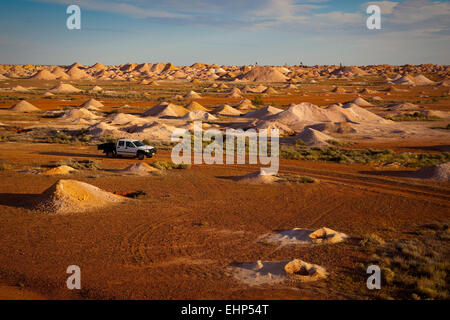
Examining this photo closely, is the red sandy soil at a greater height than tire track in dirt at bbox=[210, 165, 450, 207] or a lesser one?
lesser

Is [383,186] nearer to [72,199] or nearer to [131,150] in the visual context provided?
[72,199]

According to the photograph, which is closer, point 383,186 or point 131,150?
point 383,186

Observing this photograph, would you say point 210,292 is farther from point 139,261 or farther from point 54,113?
point 54,113

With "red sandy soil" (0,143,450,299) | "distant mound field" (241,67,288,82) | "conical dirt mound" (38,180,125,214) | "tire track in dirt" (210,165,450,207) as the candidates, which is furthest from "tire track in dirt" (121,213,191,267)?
"distant mound field" (241,67,288,82)

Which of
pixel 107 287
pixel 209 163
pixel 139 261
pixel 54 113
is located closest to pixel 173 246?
pixel 139 261

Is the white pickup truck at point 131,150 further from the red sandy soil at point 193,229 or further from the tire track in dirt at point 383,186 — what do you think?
the tire track in dirt at point 383,186

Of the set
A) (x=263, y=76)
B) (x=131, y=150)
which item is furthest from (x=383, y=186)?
(x=263, y=76)

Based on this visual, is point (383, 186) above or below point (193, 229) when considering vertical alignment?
above

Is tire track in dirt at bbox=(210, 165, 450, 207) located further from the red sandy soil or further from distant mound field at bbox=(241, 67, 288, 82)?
distant mound field at bbox=(241, 67, 288, 82)
